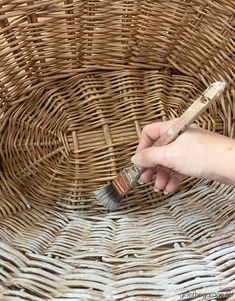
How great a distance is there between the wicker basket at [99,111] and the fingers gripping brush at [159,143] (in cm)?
3

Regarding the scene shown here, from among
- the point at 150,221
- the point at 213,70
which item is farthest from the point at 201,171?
the point at 213,70

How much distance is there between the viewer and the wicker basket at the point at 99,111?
2.80 ft

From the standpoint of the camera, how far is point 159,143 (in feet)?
2.43

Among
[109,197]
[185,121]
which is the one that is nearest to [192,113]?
[185,121]

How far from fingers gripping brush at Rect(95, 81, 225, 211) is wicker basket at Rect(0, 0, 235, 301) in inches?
1.1

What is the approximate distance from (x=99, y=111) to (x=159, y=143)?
313 mm

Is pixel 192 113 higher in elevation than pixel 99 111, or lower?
lower

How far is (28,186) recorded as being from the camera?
3.15 feet

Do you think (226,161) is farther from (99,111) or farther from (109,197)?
(99,111)

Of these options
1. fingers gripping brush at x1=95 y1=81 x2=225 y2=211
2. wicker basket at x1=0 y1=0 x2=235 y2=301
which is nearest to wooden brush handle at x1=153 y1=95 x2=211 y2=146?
fingers gripping brush at x1=95 y1=81 x2=225 y2=211

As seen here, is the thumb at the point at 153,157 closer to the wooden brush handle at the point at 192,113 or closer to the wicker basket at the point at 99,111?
the wooden brush handle at the point at 192,113

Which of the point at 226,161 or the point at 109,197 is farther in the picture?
the point at 109,197

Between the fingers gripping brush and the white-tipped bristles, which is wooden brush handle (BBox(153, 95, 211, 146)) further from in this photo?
the white-tipped bristles

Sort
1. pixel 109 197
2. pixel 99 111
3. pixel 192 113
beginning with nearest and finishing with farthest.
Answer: pixel 192 113, pixel 109 197, pixel 99 111
